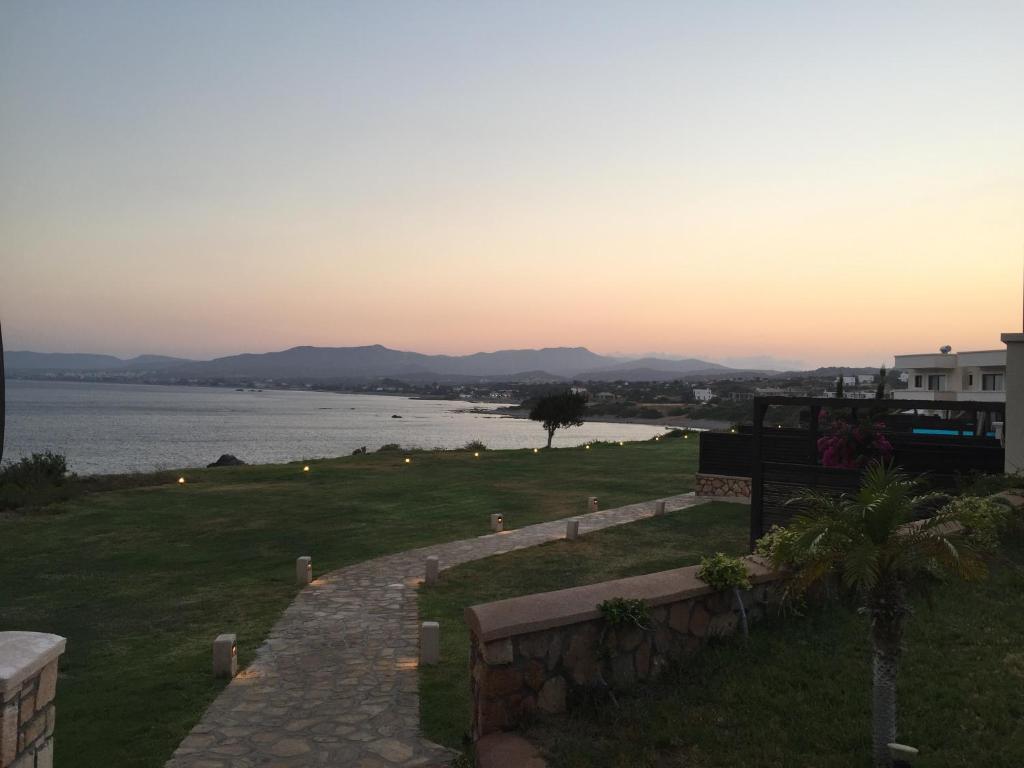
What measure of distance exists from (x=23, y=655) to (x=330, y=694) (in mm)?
3882

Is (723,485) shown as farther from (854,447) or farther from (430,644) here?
(430,644)

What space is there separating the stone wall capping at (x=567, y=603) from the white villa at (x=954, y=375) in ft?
133

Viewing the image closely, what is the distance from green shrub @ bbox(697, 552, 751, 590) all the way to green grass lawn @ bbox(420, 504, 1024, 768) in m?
0.56

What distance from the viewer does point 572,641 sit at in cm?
632

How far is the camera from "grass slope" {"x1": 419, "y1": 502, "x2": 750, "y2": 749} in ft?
25.5

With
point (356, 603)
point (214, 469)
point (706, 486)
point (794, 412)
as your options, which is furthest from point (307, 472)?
point (794, 412)

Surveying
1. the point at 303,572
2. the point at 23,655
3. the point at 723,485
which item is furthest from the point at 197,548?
the point at 723,485

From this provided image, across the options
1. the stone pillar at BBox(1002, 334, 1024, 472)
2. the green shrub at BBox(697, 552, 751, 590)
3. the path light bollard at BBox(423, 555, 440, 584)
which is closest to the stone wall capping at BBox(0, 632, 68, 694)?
the green shrub at BBox(697, 552, 751, 590)

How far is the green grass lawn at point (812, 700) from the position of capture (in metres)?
5.27

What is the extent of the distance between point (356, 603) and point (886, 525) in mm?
8941

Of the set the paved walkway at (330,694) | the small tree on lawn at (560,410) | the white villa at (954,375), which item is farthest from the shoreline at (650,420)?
the paved walkway at (330,694)

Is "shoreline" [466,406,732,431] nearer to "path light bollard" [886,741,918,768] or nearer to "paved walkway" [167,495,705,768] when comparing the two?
"paved walkway" [167,495,705,768]

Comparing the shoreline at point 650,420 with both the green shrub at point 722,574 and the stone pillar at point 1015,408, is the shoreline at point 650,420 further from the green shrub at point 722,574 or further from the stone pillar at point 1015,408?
the green shrub at point 722,574

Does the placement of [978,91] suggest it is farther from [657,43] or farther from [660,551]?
[660,551]
